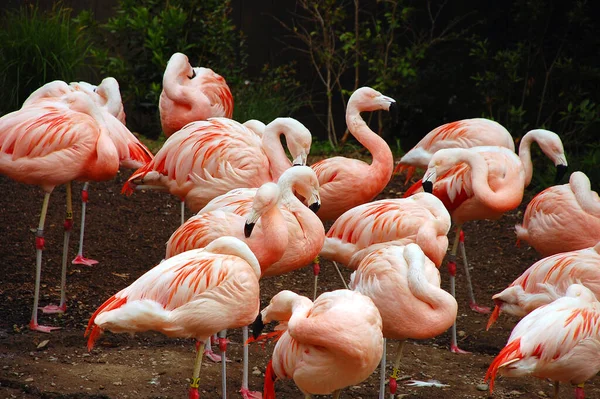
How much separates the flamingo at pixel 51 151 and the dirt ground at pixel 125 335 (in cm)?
38

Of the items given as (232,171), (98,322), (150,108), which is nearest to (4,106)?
(150,108)

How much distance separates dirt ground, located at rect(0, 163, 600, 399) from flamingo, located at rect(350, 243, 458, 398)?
28.9 inches

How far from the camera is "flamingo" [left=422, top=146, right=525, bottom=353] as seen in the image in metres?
5.50

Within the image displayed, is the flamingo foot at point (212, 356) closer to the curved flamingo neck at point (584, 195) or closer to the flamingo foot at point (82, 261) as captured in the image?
the flamingo foot at point (82, 261)

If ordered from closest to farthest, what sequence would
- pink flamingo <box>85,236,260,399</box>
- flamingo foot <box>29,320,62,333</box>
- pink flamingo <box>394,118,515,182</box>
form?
1. pink flamingo <box>85,236,260,399</box>
2. flamingo foot <box>29,320,62,333</box>
3. pink flamingo <box>394,118,515,182</box>

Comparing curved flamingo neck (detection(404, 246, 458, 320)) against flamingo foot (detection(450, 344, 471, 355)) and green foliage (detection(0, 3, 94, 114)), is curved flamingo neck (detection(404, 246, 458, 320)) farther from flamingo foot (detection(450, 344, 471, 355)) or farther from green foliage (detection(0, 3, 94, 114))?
green foliage (detection(0, 3, 94, 114))

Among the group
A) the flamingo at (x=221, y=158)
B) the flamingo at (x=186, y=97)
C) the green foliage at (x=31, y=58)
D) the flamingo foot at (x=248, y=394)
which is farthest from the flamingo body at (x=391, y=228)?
the green foliage at (x=31, y=58)

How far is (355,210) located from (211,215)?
3.08ft

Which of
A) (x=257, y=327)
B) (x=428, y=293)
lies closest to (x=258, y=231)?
(x=257, y=327)

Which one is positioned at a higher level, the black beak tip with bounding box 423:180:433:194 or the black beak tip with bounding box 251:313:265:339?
the black beak tip with bounding box 423:180:433:194

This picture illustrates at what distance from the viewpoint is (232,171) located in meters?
5.41

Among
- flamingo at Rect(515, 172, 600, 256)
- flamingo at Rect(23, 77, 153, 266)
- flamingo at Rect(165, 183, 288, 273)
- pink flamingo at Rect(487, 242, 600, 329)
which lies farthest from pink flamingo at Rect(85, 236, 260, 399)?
flamingo at Rect(515, 172, 600, 256)

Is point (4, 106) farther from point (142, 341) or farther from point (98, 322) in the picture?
point (98, 322)

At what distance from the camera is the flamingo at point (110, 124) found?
6.02 meters
